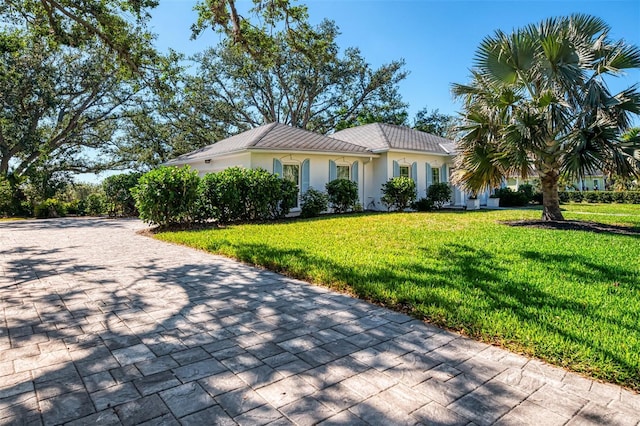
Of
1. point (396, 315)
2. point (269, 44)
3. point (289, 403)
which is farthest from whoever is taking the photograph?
point (269, 44)

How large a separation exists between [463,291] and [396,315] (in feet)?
3.31

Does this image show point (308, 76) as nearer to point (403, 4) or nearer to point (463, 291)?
point (403, 4)

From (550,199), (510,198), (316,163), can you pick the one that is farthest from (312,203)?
(510,198)

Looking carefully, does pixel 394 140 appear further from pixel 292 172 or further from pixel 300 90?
pixel 300 90

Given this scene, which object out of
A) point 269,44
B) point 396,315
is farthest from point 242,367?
point 269,44

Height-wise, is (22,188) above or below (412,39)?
below

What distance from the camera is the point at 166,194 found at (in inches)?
402

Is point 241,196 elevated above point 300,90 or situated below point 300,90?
below

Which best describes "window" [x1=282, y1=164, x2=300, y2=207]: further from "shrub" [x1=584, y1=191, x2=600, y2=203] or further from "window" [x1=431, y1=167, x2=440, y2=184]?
"shrub" [x1=584, y1=191, x2=600, y2=203]

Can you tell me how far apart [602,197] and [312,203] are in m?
21.3

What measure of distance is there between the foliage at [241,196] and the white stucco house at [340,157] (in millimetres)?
2014

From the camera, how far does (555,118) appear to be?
905 centimetres

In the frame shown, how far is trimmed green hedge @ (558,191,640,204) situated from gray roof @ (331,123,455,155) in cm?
1121

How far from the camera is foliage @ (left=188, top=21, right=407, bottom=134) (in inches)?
1070
